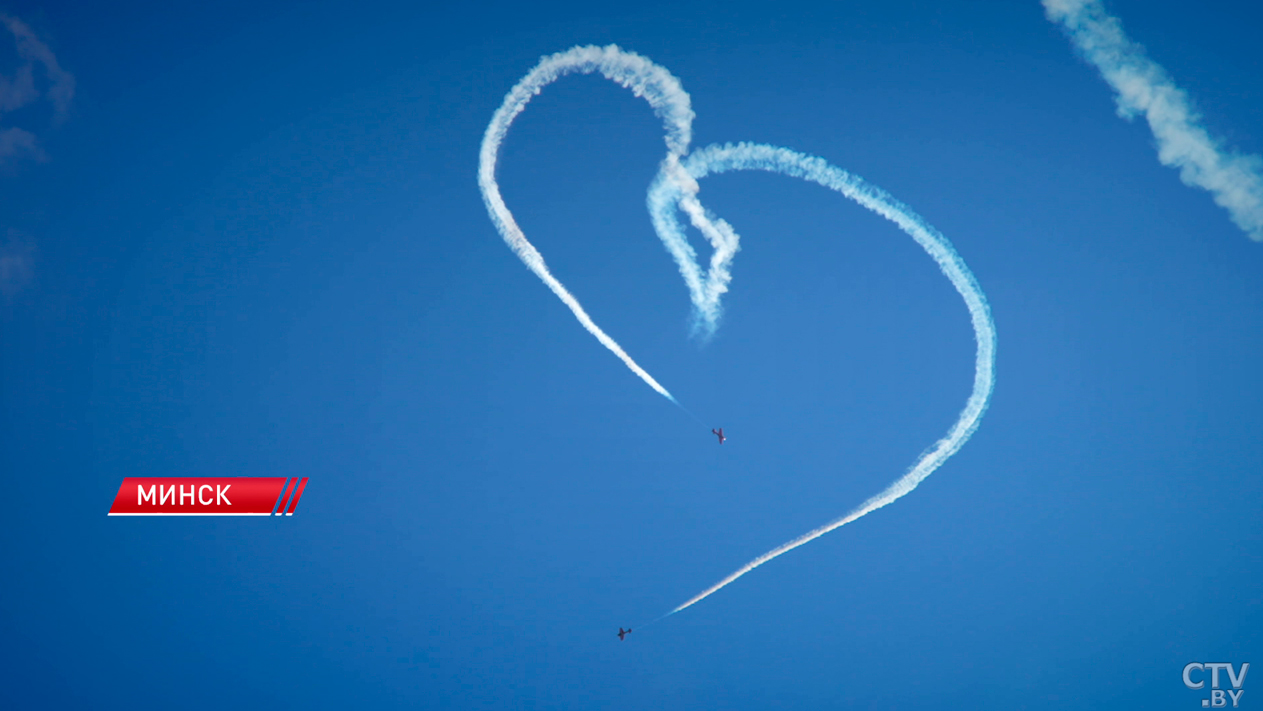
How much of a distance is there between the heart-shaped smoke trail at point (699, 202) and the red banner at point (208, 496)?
9.31 m

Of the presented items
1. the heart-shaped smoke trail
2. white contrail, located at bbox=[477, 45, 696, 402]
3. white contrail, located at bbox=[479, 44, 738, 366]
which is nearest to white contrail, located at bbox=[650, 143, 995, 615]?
the heart-shaped smoke trail

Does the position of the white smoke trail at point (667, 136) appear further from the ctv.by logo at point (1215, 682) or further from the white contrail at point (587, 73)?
the ctv.by logo at point (1215, 682)

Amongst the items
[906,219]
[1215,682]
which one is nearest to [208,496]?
[906,219]

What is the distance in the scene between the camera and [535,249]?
627 inches

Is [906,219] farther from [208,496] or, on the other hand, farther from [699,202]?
[208,496]

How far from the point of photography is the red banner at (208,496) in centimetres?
1653

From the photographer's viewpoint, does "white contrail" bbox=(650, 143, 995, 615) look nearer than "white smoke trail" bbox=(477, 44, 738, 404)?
No

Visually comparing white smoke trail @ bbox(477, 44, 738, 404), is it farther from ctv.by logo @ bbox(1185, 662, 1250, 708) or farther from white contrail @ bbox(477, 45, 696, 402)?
ctv.by logo @ bbox(1185, 662, 1250, 708)

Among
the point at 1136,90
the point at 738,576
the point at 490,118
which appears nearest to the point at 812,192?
the point at 1136,90

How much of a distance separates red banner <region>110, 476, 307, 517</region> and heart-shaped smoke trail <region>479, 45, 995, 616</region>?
9313 millimetres

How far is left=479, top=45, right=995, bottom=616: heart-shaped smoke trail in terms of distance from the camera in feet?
48.5

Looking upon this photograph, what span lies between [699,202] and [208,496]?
1523 centimetres

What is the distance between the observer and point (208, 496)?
16.8 m

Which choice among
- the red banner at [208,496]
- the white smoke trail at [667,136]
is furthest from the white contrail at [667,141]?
the red banner at [208,496]
